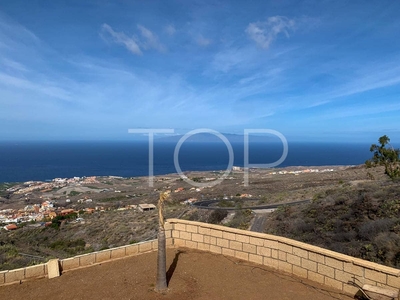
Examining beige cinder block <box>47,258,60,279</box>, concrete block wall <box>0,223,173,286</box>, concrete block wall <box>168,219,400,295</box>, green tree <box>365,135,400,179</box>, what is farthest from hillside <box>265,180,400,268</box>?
green tree <box>365,135,400,179</box>

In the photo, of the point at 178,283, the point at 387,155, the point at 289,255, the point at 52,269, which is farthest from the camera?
the point at 387,155

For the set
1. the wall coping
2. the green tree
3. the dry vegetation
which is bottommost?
the dry vegetation

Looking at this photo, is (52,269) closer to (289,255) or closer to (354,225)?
(289,255)

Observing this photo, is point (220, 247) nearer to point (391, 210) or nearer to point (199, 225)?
point (199, 225)

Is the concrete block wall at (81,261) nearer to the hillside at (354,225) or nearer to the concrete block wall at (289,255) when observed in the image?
the concrete block wall at (289,255)

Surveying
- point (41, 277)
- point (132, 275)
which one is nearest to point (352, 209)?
point (132, 275)

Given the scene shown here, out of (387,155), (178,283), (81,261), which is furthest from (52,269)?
(387,155)

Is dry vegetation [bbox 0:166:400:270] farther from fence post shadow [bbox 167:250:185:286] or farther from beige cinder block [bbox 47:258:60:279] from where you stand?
fence post shadow [bbox 167:250:185:286]
